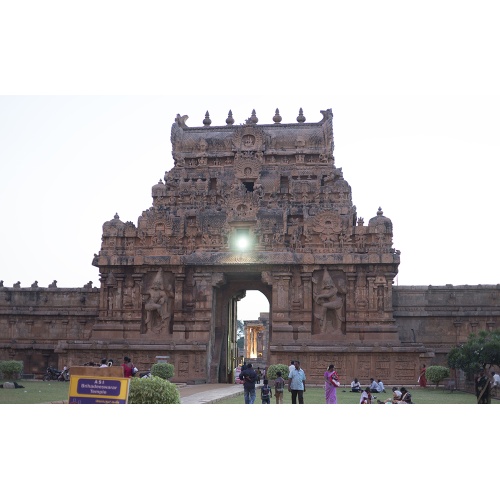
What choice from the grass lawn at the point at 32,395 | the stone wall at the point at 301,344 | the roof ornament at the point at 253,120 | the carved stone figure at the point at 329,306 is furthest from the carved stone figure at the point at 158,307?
the roof ornament at the point at 253,120

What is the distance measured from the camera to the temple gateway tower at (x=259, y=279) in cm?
2942

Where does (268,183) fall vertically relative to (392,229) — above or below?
above

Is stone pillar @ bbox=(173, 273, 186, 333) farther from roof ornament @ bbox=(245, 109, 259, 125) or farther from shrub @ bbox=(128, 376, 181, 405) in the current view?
shrub @ bbox=(128, 376, 181, 405)

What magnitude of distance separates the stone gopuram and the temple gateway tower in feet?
0.16

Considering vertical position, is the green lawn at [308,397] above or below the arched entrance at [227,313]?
below

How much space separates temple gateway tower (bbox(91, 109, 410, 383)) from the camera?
1158 inches

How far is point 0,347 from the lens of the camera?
3372cm

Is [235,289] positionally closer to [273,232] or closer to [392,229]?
[273,232]

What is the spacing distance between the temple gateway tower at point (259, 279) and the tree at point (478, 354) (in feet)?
10.8

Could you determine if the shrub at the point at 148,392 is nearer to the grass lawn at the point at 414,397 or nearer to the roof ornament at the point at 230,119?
the grass lawn at the point at 414,397

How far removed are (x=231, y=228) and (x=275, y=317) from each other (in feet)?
14.9

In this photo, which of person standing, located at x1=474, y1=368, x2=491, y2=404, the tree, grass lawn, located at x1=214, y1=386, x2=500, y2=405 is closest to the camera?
person standing, located at x1=474, y1=368, x2=491, y2=404

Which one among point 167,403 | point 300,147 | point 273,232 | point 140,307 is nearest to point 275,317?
point 273,232

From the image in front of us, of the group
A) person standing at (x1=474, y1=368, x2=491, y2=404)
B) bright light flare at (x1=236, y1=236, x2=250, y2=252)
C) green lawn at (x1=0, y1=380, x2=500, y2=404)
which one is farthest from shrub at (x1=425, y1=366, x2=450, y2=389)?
bright light flare at (x1=236, y1=236, x2=250, y2=252)
